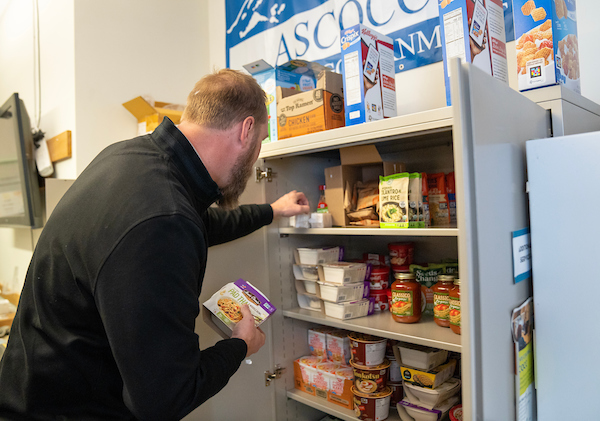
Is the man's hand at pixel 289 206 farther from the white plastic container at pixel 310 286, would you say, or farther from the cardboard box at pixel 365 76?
the cardboard box at pixel 365 76

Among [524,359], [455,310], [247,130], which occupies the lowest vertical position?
[524,359]

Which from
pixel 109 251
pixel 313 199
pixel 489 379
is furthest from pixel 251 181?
pixel 489 379

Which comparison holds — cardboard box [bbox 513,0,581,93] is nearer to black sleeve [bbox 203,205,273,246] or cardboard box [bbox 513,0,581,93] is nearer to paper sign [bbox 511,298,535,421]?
paper sign [bbox 511,298,535,421]

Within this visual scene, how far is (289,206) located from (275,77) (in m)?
0.57

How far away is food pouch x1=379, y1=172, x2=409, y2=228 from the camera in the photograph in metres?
1.47

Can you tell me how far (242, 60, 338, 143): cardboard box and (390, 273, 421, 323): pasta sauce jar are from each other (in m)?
0.80

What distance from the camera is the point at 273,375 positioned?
1.84 meters

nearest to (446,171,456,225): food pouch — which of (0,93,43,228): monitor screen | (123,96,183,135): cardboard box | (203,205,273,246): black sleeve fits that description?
(203,205,273,246): black sleeve

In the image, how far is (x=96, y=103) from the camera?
259cm

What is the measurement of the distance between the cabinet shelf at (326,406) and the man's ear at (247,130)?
Answer: 3.77ft

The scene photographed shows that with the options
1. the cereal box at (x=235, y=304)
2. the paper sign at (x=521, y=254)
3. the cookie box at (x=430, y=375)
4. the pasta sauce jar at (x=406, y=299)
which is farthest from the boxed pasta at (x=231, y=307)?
the paper sign at (x=521, y=254)

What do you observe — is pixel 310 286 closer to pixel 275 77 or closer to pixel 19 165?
pixel 275 77

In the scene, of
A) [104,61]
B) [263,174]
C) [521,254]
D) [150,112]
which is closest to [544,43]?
[521,254]

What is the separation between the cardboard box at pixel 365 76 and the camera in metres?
1.49
